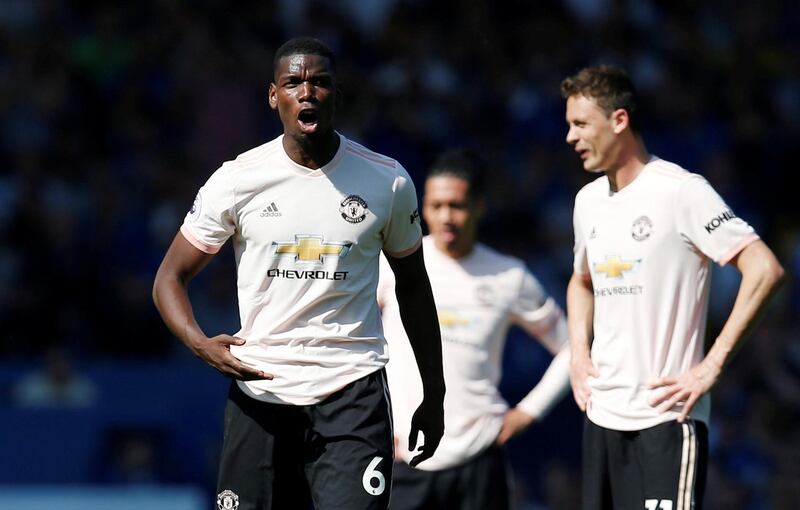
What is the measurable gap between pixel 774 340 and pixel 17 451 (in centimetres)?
567

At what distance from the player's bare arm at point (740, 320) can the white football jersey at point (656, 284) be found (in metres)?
0.07

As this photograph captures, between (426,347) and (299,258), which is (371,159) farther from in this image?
(426,347)

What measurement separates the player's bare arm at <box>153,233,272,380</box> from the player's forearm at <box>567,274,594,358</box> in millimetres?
1854

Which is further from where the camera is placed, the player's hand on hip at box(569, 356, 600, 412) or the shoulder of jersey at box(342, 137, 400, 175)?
the player's hand on hip at box(569, 356, 600, 412)

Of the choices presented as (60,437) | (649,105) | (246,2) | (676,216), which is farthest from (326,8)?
(676,216)

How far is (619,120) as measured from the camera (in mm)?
6625

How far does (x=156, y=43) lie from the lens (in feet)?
44.8

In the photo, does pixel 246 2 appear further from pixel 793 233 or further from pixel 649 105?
pixel 793 233

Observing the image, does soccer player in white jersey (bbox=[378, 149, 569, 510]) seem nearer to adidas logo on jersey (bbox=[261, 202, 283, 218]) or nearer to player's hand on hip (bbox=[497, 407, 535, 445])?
player's hand on hip (bbox=[497, 407, 535, 445])

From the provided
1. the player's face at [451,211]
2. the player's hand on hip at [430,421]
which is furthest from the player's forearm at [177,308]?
the player's face at [451,211]

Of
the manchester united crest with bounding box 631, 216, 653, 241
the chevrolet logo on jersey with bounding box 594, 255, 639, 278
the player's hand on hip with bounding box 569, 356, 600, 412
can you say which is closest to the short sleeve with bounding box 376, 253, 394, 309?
the player's hand on hip with bounding box 569, 356, 600, 412

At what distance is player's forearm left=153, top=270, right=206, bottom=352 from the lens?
18.7 feet

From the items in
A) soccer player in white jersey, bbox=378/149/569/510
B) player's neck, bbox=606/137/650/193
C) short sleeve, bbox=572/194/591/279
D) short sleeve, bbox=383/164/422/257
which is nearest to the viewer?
short sleeve, bbox=383/164/422/257

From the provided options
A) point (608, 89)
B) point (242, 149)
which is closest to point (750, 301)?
point (608, 89)
